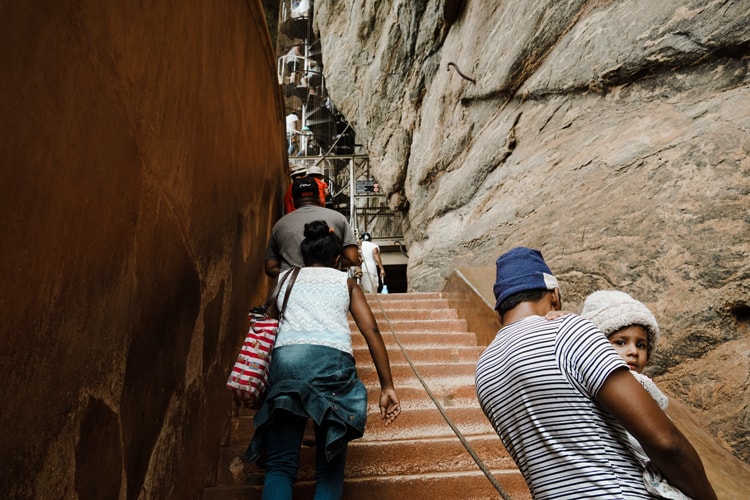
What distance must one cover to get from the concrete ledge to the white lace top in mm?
1929

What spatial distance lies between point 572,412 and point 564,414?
22 millimetres

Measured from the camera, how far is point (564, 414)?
1127 millimetres

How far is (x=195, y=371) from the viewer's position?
78.7 inches

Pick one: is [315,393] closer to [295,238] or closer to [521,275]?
[521,275]

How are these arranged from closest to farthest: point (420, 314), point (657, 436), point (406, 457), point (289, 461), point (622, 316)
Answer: point (657, 436), point (622, 316), point (289, 461), point (406, 457), point (420, 314)

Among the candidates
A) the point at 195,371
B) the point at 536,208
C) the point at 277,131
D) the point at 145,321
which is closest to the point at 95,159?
the point at 145,321

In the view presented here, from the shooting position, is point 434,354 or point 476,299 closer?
point 434,354

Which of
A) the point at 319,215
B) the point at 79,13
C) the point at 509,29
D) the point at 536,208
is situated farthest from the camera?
the point at 509,29

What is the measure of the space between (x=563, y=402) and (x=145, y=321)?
1254 millimetres

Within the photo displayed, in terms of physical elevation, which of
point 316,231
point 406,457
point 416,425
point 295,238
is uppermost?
point 295,238

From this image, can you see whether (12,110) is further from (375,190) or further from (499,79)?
(375,190)

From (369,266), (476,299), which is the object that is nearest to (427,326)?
(476,299)

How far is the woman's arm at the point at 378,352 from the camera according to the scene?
1952 mm

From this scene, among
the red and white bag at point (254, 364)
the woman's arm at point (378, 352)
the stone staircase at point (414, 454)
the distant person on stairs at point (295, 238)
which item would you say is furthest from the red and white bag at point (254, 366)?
the distant person on stairs at point (295, 238)
